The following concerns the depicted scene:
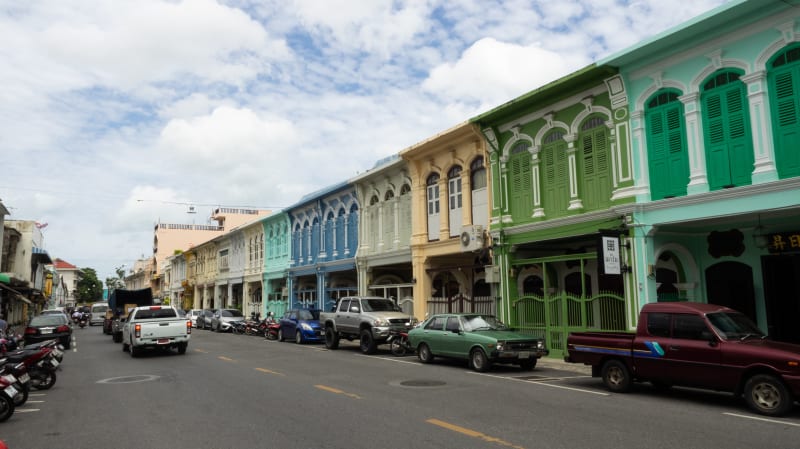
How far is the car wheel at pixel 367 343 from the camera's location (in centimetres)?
2033

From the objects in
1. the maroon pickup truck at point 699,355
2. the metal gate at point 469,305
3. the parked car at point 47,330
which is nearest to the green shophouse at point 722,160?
the maroon pickup truck at point 699,355

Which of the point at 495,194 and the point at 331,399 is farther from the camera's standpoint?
the point at 495,194

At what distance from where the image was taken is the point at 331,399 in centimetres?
1050

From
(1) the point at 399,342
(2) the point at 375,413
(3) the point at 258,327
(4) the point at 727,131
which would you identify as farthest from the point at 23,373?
(3) the point at 258,327

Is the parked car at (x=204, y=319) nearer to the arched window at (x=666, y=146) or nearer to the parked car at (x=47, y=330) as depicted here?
the parked car at (x=47, y=330)

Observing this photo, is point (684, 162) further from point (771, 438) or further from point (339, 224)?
point (339, 224)

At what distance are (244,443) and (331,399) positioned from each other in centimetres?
322

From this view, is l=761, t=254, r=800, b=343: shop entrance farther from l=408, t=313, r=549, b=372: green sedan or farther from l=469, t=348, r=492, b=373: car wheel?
l=469, t=348, r=492, b=373: car wheel

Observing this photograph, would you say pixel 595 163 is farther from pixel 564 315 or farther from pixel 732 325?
pixel 732 325

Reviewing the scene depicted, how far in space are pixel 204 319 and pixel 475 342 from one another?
98.7ft

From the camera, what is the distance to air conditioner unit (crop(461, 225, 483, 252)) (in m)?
20.7

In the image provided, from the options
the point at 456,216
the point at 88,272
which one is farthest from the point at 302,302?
the point at 88,272

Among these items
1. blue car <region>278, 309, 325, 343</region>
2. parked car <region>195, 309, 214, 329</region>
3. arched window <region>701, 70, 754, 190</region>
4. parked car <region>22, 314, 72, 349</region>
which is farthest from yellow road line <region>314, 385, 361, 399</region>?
parked car <region>195, 309, 214, 329</region>

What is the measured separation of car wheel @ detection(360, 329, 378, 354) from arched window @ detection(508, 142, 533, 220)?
→ 6447mm
